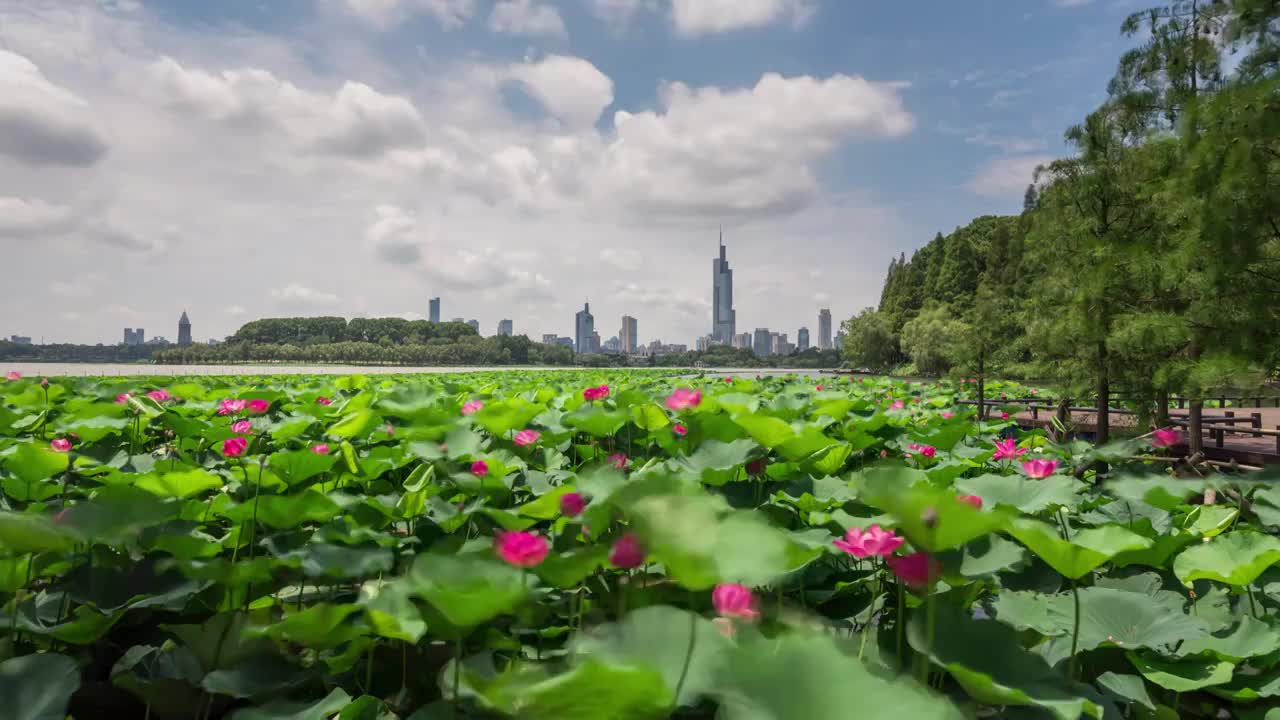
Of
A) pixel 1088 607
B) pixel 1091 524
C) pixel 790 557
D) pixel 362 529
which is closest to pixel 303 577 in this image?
pixel 362 529

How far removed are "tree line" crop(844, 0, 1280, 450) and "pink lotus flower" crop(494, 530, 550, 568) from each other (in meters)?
6.05

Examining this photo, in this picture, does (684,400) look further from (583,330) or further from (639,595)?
(583,330)

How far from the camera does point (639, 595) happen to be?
1.12 m

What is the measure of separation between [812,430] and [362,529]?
1.05 metres

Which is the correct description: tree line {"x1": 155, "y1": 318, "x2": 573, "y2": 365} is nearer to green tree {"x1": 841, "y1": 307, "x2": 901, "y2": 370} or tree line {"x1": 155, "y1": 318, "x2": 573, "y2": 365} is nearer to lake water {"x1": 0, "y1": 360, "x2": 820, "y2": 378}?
lake water {"x1": 0, "y1": 360, "x2": 820, "y2": 378}

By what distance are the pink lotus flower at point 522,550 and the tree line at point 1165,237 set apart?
6.05 meters

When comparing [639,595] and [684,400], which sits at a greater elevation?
[684,400]

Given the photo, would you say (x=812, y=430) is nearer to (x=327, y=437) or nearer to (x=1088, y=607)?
(x=1088, y=607)

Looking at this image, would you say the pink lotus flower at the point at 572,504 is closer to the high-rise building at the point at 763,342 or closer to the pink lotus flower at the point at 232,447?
the pink lotus flower at the point at 232,447

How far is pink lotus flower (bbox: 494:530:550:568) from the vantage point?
2.59 feet

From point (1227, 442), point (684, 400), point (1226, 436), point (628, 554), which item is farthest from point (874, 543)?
point (1226, 436)

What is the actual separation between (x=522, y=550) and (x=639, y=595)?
15.4 inches

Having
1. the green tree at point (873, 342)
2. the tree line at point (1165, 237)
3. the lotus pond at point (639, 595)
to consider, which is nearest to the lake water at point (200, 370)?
the green tree at point (873, 342)

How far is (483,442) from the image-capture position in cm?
216
